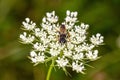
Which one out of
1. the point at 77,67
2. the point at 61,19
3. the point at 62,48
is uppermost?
the point at 61,19

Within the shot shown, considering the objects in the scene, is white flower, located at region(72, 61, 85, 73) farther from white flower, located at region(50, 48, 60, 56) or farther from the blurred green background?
the blurred green background

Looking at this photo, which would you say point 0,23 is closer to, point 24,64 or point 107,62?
point 24,64

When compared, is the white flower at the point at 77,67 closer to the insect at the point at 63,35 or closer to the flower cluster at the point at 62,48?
the flower cluster at the point at 62,48

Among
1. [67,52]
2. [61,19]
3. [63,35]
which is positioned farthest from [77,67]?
[61,19]

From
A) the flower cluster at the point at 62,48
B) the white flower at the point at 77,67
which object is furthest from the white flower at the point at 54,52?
the white flower at the point at 77,67

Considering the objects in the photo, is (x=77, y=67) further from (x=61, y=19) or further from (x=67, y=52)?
(x=61, y=19)

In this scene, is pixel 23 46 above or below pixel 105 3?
below

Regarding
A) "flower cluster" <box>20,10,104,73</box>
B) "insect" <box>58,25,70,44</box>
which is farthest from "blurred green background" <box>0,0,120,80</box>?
"insect" <box>58,25,70,44</box>

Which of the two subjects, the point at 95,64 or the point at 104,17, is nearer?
the point at 95,64

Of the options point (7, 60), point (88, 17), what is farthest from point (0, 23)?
point (88, 17)
